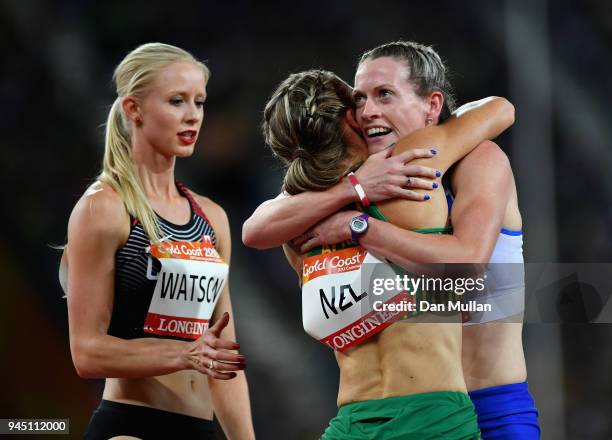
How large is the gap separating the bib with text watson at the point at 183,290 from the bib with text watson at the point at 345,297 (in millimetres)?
701

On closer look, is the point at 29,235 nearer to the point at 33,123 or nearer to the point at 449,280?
the point at 33,123

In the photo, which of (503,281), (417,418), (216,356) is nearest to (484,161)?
(503,281)

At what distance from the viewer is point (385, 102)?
190cm

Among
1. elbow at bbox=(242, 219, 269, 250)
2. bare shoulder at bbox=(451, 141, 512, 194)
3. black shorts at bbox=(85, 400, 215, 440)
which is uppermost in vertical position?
bare shoulder at bbox=(451, 141, 512, 194)

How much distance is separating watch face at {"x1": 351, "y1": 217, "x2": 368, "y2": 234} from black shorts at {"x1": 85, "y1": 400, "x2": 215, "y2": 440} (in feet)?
3.08

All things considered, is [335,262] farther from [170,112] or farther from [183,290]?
[170,112]

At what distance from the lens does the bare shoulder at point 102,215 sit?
2312mm

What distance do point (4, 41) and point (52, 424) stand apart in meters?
1.93

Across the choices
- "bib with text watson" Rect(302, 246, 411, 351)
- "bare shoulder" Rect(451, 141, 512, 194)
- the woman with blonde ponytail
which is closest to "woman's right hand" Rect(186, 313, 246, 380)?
the woman with blonde ponytail

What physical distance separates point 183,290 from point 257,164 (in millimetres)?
1870

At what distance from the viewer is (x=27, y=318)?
13.2 ft

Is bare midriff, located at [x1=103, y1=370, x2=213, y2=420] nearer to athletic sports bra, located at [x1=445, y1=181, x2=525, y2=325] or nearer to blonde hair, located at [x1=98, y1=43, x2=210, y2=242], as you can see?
blonde hair, located at [x1=98, y1=43, x2=210, y2=242]

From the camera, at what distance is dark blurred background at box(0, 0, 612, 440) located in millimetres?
3975

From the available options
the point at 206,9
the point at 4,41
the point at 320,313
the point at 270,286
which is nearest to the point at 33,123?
the point at 4,41
